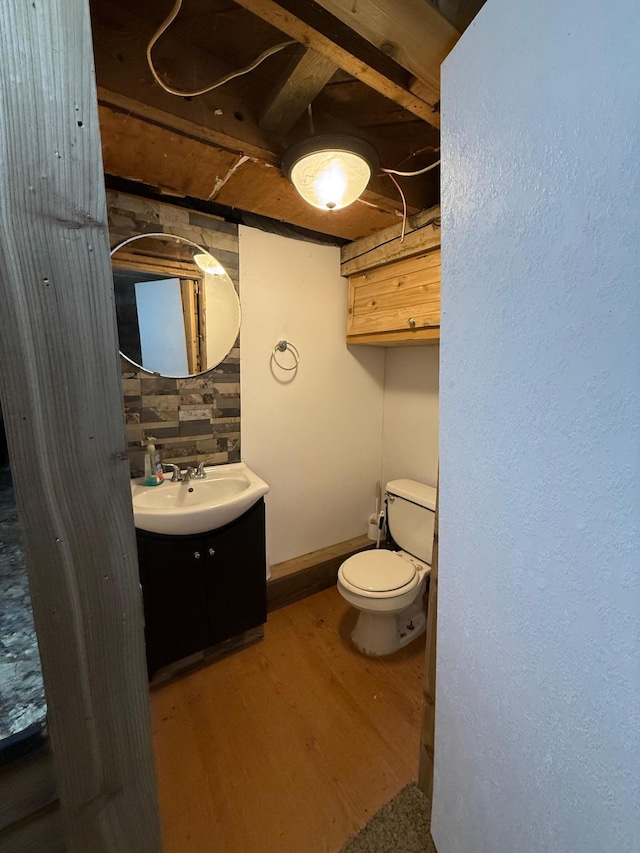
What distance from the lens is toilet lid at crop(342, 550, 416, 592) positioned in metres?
1.67

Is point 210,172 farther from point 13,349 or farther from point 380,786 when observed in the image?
point 380,786

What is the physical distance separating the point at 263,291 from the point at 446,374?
1.39 meters

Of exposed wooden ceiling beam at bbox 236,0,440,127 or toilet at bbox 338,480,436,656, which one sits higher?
exposed wooden ceiling beam at bbox 236,0,440,127

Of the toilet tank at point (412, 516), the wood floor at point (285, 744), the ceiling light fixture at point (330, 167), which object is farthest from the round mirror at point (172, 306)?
the wood floor at point (285, 744)

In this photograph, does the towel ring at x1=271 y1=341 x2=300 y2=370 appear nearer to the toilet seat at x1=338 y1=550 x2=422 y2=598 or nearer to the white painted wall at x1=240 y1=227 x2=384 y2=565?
the white painted wall at x1=240 y1=227 x2=384 y2=565

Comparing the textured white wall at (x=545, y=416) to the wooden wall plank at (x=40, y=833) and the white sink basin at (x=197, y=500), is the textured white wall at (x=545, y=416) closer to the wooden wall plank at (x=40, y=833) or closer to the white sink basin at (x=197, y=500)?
the wooden wall plank at (x=40, y=833)

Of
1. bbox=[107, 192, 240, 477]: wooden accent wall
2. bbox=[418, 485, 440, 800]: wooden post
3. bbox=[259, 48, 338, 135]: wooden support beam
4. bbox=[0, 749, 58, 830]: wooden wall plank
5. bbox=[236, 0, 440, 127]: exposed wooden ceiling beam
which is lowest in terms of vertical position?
bbox=[418, 485, 440, 800]: wooden post

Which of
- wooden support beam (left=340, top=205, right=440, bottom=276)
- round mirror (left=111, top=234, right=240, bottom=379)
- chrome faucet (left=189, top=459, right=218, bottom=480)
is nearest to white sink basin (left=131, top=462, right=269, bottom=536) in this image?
chrome faucet (left=189, top=459, right=218, bottom=480)

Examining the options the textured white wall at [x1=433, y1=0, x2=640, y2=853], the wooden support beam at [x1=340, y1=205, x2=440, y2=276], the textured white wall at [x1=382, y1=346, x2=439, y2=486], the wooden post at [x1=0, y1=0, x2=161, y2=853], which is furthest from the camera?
the textured white wall at [x1=382, y1=346, x2=439, y2=486]

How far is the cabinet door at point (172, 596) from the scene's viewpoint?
1.44 meters

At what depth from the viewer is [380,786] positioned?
1.22 meters

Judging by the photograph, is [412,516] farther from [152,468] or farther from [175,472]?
[152,468]

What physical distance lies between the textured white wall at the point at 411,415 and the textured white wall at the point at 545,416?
4.39 feet

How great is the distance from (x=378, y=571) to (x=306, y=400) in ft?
3.35
